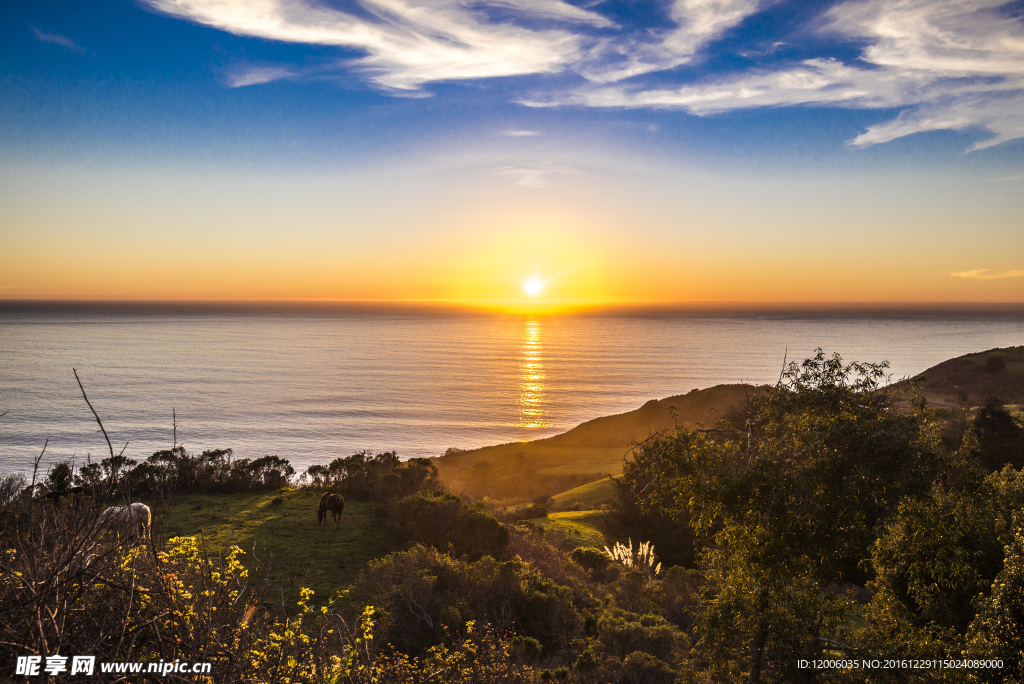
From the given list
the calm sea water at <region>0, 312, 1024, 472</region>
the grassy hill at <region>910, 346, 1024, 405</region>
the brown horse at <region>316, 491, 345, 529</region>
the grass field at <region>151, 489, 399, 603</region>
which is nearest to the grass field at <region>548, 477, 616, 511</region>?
the grass field at <region>151, 489, 399, 603</region>

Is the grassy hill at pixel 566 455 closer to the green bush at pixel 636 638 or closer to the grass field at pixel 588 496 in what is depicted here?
the grass field at pixel 588 496

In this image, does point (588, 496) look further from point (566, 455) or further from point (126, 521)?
point (126, 521)

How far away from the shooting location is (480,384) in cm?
12000

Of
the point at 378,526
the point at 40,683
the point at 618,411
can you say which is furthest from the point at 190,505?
the point at 618,411

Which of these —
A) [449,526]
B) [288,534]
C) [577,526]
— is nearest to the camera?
[288,534]

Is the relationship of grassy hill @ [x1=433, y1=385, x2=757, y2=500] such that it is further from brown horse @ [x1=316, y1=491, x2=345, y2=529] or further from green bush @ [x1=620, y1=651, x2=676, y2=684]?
green bush @ [x1=620, y1=651, x2=676, y2=684]

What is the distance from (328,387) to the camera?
335 ft

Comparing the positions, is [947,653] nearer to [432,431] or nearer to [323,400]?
[432,431]

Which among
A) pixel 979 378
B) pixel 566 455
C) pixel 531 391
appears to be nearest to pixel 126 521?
pixel 566 455

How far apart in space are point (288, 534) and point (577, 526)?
1645 cm

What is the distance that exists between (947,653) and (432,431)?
226ft

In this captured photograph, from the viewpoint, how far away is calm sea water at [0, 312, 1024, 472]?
206 feet

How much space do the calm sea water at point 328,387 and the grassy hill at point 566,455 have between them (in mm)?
8270

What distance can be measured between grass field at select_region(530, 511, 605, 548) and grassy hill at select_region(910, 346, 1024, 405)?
148 ft
